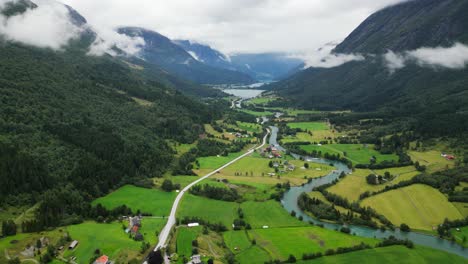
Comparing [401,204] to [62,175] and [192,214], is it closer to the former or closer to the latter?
[192,214]

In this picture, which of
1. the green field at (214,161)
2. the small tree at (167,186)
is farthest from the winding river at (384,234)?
the green field at (214,161)

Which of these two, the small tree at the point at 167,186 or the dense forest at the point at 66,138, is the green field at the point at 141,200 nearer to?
the small tree at the point at 167,186

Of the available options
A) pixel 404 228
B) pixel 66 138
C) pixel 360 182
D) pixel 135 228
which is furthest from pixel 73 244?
pixel 360 182

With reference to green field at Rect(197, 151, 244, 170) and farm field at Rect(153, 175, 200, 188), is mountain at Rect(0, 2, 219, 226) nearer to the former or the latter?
farm field at Rect(153, 175, 200, 188)

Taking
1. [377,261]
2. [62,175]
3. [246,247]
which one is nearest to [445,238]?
[377,261]

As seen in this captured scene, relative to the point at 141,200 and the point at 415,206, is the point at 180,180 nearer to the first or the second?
the point at 141,200

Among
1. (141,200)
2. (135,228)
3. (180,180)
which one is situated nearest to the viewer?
(135,228)
